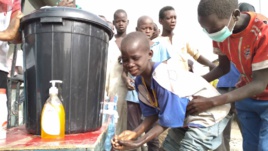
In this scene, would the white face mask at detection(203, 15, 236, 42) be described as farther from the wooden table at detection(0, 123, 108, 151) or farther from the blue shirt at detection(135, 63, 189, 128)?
the wooden table at detection(0, 123, 108, 151)

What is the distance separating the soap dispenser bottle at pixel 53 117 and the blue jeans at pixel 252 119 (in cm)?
131

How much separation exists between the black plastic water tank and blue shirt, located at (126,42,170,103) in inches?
63.4

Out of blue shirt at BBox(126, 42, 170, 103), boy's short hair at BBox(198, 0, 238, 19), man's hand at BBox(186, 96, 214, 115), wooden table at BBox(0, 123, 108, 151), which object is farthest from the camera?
blue shirt at BBox(126, 42, 170, 103)

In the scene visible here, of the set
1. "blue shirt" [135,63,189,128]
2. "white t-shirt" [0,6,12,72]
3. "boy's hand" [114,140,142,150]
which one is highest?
"white t-shirt" [0,6,12,72]

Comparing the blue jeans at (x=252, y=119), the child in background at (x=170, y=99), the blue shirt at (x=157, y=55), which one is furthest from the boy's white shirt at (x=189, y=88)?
the blue shirt at (x=157, y=55)

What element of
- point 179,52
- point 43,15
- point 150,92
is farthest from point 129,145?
point 179,52

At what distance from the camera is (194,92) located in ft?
5.83

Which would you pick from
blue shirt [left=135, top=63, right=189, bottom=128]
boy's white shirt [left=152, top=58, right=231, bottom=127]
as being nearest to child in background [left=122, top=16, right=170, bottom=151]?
boy's white shirt [left=152, top=58, right=231, bottom=127]

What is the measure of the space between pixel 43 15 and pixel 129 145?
2.85 feet

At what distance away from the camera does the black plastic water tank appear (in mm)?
1354

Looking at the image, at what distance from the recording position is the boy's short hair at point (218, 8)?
5.27 ft

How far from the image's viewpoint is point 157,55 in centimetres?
304

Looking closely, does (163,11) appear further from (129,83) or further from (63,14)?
(63,14)

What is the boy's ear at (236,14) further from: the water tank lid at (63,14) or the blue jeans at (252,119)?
the water tank lid at (63,14)
